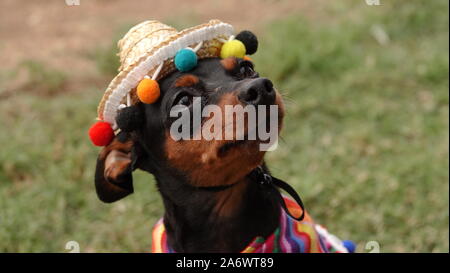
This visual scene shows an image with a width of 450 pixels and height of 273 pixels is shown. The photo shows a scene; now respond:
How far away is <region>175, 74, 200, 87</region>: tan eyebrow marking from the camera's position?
8.48 feet

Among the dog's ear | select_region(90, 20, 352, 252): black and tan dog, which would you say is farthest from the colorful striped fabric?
the dog's ear

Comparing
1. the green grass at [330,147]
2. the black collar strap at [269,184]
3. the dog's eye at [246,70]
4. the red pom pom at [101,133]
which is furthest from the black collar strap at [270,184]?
the green grass at [330,147]

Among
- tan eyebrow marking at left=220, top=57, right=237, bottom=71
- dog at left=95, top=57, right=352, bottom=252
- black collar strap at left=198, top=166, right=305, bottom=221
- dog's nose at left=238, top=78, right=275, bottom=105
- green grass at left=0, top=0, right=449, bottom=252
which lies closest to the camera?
dog's nose at left=238, top=78, right=275, bottom=105

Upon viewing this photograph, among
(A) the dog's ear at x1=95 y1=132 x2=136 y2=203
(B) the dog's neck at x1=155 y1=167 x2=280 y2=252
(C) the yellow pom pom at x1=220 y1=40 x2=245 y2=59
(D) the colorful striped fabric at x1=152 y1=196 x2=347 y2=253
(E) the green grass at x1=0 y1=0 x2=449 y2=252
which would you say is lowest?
(E) the green grass at x1=0 y1=0 x2=449 y2=252

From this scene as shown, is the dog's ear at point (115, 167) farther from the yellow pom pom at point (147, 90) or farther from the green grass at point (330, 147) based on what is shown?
the green grass at point (330, 147)

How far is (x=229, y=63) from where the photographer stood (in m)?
2.66

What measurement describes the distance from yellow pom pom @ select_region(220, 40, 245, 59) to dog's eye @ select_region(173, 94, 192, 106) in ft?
0.90

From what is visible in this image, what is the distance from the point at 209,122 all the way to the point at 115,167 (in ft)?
1.89

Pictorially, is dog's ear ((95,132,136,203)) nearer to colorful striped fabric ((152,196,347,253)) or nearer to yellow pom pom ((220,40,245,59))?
colorful striped fabric ((152,196,347,253))

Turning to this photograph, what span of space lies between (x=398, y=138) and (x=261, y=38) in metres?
1.81

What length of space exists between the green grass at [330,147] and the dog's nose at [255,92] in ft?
3.91

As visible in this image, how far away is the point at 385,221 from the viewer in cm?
399

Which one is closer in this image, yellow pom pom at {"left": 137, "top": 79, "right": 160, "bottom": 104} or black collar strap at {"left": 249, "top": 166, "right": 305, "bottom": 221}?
yellow pom pom at {"left": 137, "top": 79, "right": 160, "bottom": 104}

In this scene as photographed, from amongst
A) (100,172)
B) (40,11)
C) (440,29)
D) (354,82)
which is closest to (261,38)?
(354,82)
